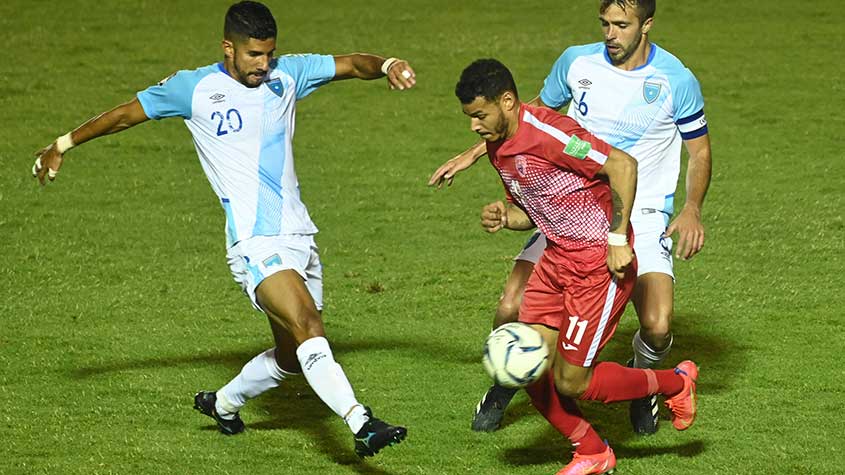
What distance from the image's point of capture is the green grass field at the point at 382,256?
6.25m

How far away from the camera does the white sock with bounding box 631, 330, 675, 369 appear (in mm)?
6324

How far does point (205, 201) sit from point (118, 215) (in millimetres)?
674

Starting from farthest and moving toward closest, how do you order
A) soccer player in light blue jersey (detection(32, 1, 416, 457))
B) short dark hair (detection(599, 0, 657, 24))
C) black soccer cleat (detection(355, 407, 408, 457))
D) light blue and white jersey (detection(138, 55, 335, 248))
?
short dark hair (detection(599, 0, 657, 24)) → light blue and white jersey (detection(138, 55, 335, 248)) → soccer player in light blue jersey (detection(32, 1, 416, 457)) → black soccer cleat (detection(355, 407, 408, 457))

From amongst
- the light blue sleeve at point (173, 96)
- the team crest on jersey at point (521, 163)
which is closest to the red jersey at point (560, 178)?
the team crest on jersey at point (521, 163)

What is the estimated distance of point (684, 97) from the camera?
6.21 meters

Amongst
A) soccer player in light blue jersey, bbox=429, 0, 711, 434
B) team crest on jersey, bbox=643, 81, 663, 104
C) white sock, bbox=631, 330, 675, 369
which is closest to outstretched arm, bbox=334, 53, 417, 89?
soccer player in light blue jersey, bbox=429, 0, 711, 434

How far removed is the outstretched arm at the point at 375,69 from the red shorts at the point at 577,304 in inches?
39.0

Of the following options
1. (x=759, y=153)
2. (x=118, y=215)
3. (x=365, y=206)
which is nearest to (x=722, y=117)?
(x=759, y=153)

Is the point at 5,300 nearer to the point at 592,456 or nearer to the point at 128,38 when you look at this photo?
the point at 592,456

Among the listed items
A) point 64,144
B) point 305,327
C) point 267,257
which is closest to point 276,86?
point 267,257

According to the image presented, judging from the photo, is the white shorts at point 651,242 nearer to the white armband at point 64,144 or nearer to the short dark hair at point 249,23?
the short dark hair at point 249,23

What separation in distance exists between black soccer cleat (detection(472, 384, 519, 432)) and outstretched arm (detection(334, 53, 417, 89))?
1469 millimetres

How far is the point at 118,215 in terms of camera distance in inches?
387

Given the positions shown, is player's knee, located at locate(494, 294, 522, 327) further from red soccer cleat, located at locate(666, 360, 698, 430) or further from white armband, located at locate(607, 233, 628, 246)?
white armband, located at locate(607, 233, 628, 246)
